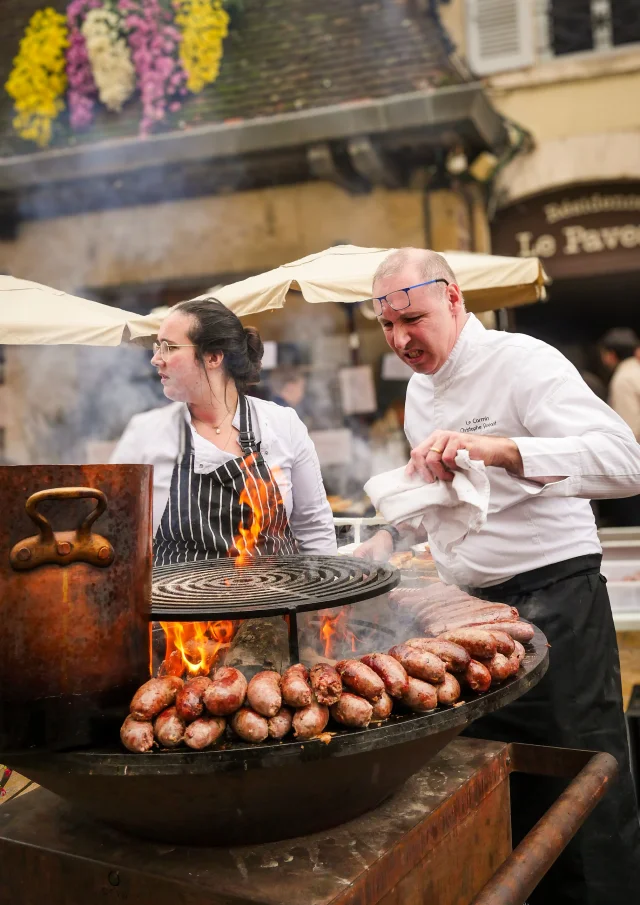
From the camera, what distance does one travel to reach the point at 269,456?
346 centimetres

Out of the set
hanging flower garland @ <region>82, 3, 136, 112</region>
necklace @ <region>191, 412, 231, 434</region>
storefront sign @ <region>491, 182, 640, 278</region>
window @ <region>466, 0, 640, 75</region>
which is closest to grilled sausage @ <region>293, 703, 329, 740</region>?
necklace @ <region>191, 412, 231, 434</region>

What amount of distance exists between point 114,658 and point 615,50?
1044cm

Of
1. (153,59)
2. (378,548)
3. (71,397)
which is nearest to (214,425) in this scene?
(378,548)

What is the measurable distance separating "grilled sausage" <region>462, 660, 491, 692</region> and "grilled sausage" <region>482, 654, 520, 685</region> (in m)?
0.05

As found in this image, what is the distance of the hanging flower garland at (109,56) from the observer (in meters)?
9.98

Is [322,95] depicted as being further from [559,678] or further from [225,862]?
[225,862]

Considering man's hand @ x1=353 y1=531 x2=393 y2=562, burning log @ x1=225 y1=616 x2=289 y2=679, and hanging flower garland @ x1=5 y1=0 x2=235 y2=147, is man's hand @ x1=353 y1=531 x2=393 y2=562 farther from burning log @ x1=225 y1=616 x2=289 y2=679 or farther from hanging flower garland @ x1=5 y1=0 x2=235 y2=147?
hanging flower garland @ x1=5 y1=0 x2=235 y2=147

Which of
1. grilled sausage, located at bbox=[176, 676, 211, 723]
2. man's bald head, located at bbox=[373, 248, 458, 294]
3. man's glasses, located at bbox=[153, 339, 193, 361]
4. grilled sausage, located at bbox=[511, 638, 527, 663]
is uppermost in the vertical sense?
man's bald head, located at bbox=[373, 248, 458, 294]

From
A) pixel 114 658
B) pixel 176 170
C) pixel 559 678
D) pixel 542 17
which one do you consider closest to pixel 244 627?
pixel 114 658

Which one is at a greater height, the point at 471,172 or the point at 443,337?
the point at 471,172

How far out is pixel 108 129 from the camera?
34.0 ft

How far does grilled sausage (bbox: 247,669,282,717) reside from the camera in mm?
1649

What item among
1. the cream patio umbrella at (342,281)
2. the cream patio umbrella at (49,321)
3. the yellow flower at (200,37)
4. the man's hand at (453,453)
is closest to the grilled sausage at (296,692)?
the man's hand at (453,453)

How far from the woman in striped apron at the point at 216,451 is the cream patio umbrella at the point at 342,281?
150 centimetres
